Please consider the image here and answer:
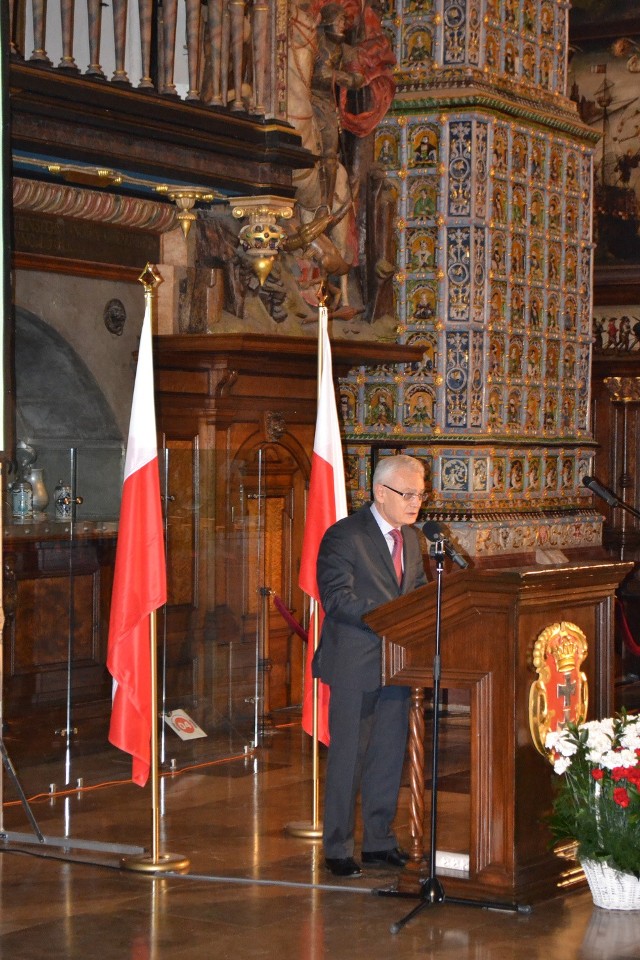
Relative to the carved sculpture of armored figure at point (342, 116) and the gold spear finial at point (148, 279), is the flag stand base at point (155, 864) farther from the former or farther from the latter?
the carved sculpture of armored figure at point (342, 116)

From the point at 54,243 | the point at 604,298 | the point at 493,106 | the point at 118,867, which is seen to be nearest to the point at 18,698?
the point at 118,867

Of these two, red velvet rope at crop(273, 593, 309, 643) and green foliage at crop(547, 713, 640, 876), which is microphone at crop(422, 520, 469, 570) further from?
red velvet rope at crop(273, 593, 309, 643)

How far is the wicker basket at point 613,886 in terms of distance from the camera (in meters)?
6.44

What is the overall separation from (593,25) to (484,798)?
35.8ft

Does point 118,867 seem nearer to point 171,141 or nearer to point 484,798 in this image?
point 484,798

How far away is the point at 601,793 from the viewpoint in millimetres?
6387

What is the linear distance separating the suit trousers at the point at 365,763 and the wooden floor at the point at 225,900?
0.18 m

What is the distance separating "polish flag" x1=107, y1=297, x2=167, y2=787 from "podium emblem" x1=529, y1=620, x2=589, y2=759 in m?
1.73

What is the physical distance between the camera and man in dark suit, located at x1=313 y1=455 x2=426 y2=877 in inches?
276

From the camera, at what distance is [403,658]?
6.80 m

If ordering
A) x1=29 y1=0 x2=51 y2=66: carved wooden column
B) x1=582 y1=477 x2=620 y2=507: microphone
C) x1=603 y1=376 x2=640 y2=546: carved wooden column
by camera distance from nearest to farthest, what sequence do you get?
x1=582 y1=477 x2=620 y2=507: microphone, x1=29 y1=0 x2=51 y2=66: carved wooden column, x1=603 y1=376 x2=640 y2=546: carved wooden column

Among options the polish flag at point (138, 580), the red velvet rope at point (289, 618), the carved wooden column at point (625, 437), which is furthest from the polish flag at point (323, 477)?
the carved wooden column at point (625, 437)

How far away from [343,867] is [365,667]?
0.86 m

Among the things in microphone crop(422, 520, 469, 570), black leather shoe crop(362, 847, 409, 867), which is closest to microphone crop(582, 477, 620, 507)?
microphone crop(422, 520, 469, 570)
